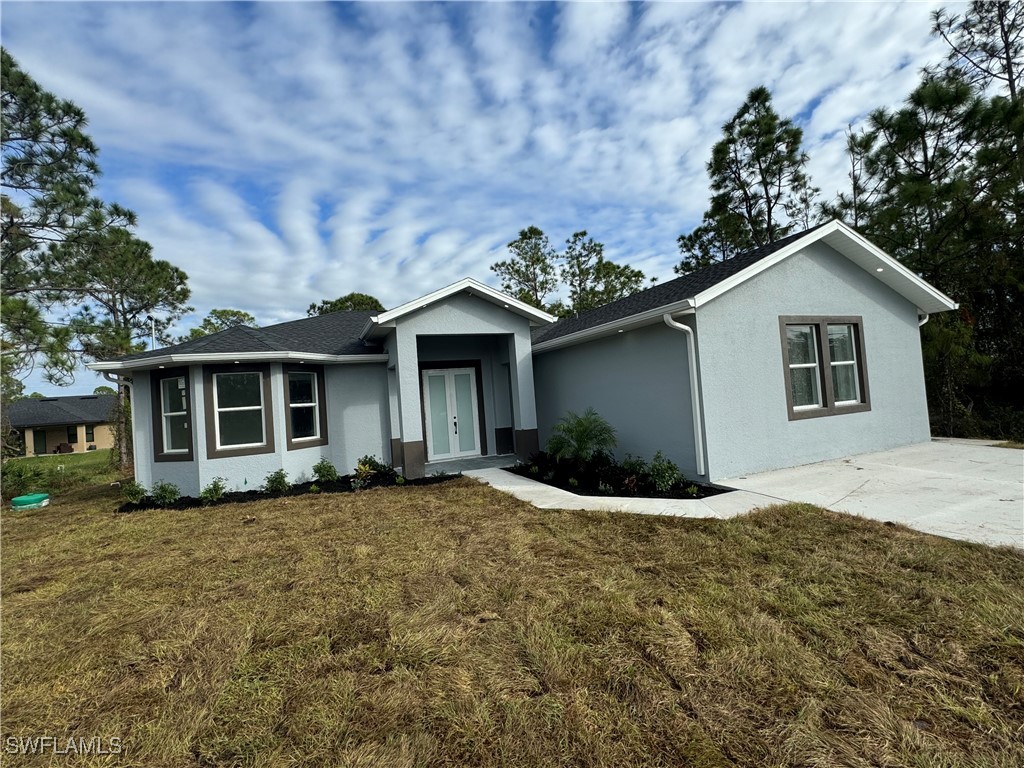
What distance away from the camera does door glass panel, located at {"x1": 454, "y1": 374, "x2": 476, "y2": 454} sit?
40.0 ft

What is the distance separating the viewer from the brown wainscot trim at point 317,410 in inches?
381

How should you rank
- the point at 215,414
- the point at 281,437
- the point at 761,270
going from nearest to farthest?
the point at 761,270 → the point at 215,414 → the point at 281,437

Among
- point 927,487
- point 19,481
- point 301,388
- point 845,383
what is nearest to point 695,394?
point 927,487

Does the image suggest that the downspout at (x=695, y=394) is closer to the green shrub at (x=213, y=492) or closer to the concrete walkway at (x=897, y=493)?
the concrete walkway at (x=897, y=493)

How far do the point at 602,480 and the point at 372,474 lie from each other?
5140mm

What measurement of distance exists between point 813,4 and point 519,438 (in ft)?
31.5

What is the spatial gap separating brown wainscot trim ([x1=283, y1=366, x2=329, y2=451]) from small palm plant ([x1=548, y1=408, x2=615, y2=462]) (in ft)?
17.3

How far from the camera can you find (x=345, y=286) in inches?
1351

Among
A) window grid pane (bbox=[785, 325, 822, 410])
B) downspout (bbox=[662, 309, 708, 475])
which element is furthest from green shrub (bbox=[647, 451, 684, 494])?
window grid pane (bbox=[785, 325, 822, 410])

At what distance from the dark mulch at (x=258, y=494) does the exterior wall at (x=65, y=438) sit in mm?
32494

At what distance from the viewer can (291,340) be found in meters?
10.5

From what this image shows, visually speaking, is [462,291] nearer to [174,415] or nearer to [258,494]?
[258,494]

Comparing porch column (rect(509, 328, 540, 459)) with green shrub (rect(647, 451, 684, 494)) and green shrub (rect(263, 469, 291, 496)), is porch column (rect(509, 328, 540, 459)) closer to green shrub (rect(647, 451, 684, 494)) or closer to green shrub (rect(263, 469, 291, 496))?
green shrub (rect(647, 451, 684, 494))

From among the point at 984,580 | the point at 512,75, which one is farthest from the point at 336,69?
the point at 984,580
